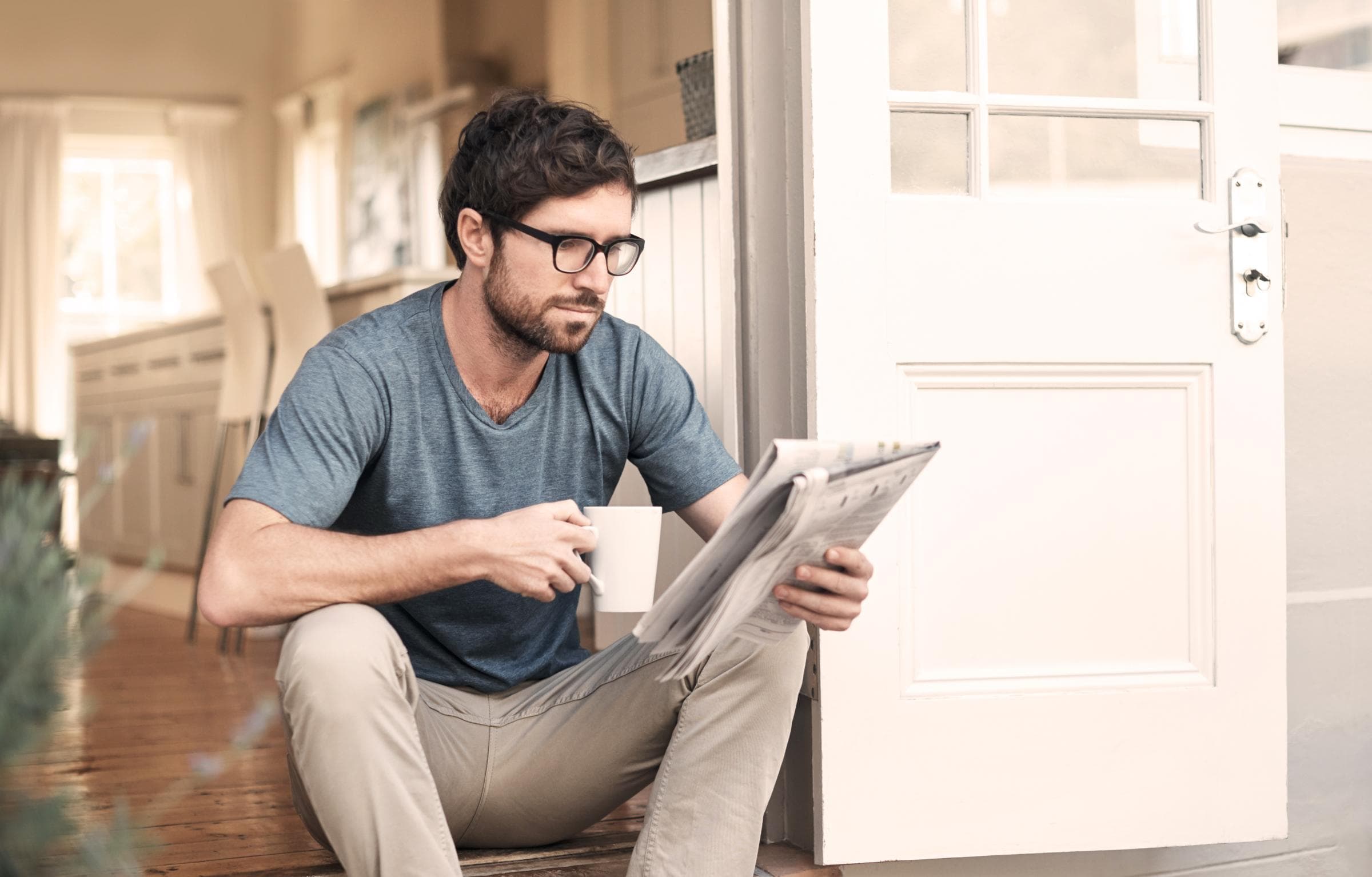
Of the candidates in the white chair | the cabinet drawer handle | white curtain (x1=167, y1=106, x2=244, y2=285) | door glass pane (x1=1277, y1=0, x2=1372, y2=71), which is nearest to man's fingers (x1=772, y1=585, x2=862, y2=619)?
door glass pane (x1=1277, y1=0, x2=1372, y2=71)

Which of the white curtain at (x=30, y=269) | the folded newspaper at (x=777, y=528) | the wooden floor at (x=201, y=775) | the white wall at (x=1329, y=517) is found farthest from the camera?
the white curtain at (x=30, y=269)

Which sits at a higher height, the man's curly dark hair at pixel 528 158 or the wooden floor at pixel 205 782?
the man's curly dark hair at pixel 528 158

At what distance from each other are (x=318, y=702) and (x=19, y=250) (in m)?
8.28

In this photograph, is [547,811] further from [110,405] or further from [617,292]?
[110,405]

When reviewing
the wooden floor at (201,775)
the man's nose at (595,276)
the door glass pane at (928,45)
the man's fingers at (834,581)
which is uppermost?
the door glass pane at (928,45)

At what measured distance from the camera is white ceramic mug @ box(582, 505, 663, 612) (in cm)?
132

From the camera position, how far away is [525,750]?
1.53 meters

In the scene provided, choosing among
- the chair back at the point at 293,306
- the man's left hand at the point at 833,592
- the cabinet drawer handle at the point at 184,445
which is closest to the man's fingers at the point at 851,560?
the man's left hand at the point at 833,592

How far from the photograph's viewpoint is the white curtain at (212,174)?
8.46 m

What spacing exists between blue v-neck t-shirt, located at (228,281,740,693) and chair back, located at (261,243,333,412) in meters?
2.21

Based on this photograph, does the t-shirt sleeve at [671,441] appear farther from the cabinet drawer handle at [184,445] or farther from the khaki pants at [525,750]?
the cabinet drawer handle at [184,445]

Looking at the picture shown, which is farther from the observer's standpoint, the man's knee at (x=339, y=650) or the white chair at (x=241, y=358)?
the white chair at (x=241, y=358)

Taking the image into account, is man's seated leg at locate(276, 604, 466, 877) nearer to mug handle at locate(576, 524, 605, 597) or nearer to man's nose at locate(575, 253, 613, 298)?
mug handle at locate(576, 524, 605, 597)

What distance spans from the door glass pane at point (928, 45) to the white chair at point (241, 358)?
111 inches
